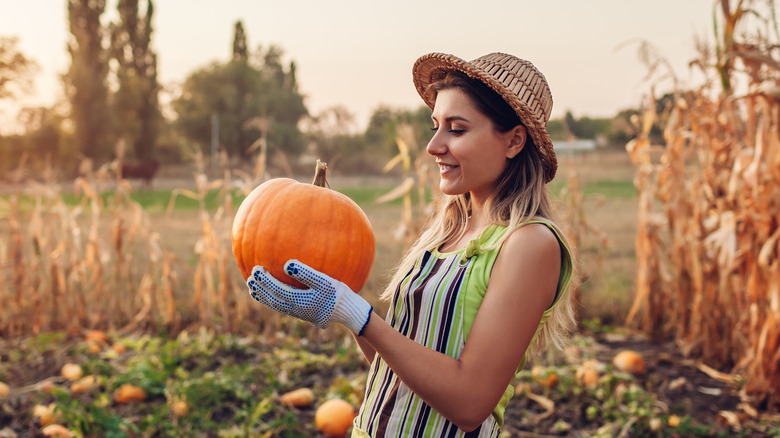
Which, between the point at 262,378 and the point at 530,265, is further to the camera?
the point at 262,378

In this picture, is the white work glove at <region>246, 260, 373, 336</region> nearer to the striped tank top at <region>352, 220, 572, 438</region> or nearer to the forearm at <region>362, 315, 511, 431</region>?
the forearm at <region>362, 315, 511, 431</region>

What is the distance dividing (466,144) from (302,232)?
48 cm

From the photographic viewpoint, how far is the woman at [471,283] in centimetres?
122

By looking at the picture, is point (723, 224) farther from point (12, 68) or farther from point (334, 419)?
point (12, 68)

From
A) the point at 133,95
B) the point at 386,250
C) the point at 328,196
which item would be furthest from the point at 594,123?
the point at 328,196

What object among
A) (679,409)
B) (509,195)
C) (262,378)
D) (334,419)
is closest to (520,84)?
(509,195)

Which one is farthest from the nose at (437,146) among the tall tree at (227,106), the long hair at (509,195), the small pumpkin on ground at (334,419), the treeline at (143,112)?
the tall tree at (227,106)

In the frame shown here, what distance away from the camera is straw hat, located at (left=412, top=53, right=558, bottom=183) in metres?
1.33

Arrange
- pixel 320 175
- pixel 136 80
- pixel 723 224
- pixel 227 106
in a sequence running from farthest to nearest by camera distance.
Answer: pixel 227 106, pixel 136 80, pixel 723 224, pixel 320 175

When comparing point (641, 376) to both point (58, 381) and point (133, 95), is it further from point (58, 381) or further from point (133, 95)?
point (133, 95)

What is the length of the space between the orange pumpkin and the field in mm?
633

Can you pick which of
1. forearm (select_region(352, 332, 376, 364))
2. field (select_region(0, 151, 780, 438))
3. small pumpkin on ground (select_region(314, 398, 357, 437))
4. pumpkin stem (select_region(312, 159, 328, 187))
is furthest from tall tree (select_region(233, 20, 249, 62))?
forearm (select_region(352, 332, 376, 364))

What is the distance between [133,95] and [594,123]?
27.7m

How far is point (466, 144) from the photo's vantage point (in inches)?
54.2
